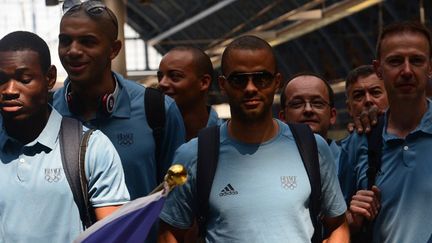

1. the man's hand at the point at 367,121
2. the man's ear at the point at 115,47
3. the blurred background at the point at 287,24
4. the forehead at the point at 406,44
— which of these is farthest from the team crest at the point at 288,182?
the blurred background at the point at 287,24

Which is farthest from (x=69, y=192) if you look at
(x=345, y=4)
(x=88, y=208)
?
(x=345, y=4)

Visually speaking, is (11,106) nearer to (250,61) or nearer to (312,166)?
(250,61)

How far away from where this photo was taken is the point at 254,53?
5.40 meters

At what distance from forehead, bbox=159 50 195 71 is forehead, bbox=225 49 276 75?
7.47 ft

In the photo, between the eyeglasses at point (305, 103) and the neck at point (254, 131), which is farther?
the eyeglasses at point (305, 103)

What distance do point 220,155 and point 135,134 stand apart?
0.82 m

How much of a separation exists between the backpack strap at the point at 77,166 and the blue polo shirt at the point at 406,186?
1349 mm

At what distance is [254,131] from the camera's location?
5.36m

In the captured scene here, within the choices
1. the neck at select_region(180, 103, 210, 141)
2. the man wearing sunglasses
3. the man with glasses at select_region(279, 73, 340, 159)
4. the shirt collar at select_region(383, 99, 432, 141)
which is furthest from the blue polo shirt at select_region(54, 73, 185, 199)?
the man with glasses at select_region(279, 73, 340, 159)

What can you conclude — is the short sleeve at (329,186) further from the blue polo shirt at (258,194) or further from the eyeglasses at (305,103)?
the eyeglasses at (305,103)

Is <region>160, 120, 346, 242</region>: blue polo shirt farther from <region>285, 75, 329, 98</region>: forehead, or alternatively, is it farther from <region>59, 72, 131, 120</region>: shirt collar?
<region>285, 75, 329, 98</region>: forehead

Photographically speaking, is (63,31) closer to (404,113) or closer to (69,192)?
(69,192)

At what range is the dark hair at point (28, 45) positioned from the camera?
206 inches

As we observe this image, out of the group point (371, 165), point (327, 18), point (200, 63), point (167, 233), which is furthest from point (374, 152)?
point (327, 18)
